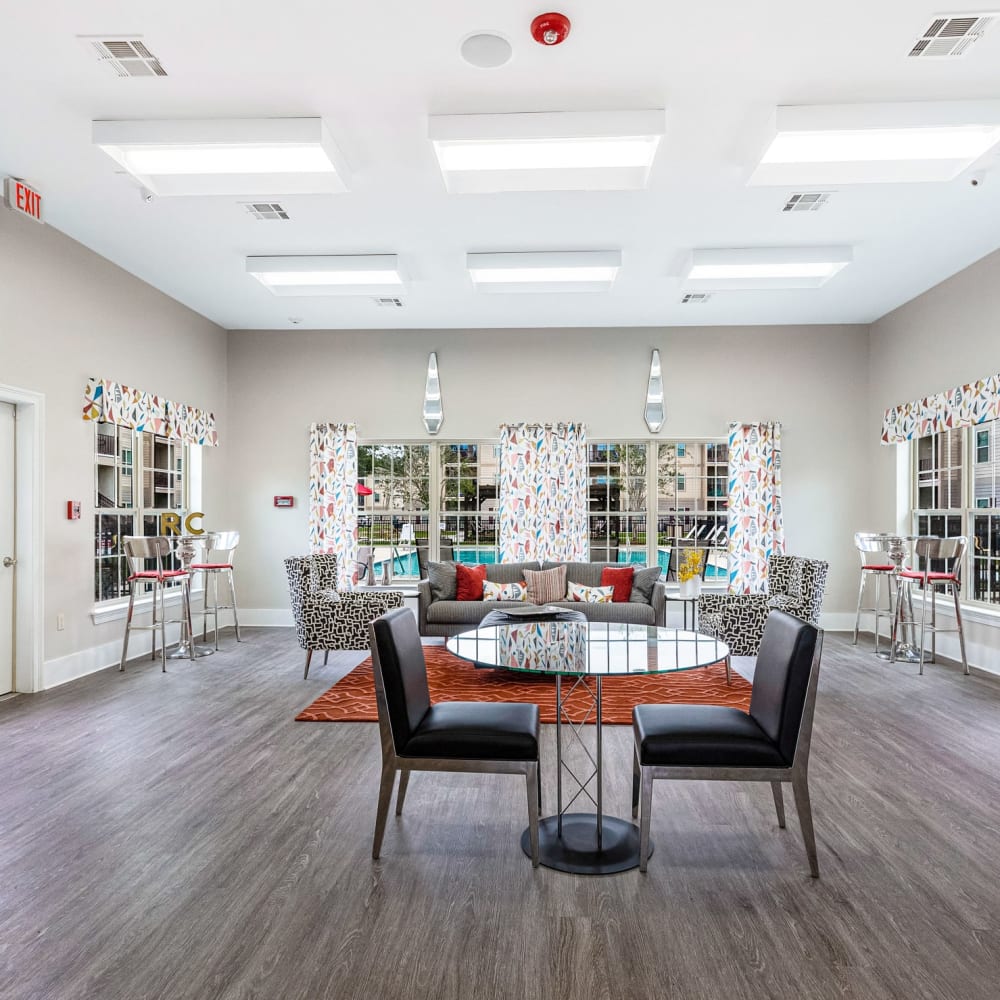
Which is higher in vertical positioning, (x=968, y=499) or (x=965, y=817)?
(x=968, y=499)

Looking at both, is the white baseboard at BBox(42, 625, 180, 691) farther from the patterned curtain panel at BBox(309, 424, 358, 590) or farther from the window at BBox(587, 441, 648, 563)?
the window at BBox(587, 441, 648, 563)

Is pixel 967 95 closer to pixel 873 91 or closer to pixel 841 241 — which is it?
pixel 873 91

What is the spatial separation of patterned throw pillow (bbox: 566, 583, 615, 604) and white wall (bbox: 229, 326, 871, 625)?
2.15m

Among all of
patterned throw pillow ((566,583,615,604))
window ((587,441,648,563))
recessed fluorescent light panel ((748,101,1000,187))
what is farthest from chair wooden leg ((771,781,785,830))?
window ((587,441,648,563))

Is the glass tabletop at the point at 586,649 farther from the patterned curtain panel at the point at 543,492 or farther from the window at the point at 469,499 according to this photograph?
the window at the point at 469,499

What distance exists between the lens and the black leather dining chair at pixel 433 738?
2533mm

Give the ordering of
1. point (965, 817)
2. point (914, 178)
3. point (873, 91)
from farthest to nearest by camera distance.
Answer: point (914, 178), point (873, 91), point (965, 817)

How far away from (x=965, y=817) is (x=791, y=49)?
340cm

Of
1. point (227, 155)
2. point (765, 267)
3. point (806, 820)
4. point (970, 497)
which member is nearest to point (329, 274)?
point (227, 155)

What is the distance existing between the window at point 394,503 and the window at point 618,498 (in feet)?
6.29

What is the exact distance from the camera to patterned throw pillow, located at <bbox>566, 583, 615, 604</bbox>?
20.9 feet

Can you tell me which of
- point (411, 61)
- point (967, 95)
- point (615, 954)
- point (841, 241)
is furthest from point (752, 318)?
point (615, 954)

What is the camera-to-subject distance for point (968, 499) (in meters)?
6.17

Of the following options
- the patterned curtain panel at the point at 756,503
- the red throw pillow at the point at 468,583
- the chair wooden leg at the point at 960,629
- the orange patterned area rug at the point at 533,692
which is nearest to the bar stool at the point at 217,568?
the orange patterned area rug at the point at 533,692
